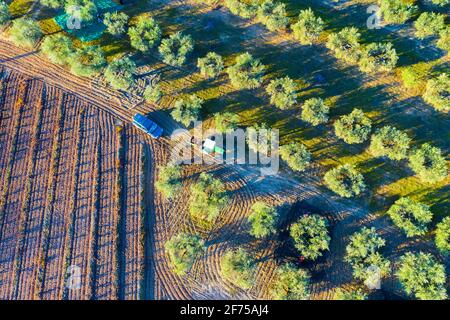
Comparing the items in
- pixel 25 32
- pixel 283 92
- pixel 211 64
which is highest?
pixel 25 32

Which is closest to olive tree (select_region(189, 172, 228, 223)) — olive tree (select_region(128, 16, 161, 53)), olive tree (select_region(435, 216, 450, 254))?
olive tree (select_region(128, 16, 161, 53))

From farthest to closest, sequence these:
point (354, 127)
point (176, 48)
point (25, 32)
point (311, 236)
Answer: point (176, 48) → point (25, 32) → point (354, 127) → point (311, 236)

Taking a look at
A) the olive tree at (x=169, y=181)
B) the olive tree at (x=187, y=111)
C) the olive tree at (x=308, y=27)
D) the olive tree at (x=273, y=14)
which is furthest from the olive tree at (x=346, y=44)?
the olive tree at (x=169, y=181)

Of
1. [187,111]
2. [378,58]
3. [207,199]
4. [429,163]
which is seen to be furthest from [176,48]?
[429,163]

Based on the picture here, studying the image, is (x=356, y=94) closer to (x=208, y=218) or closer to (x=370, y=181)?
(x=370, y=181)

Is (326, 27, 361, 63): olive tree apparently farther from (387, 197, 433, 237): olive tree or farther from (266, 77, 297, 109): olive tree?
(387, 197, 433, 237): olive tree

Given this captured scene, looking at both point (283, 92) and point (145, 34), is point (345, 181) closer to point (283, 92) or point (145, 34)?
point (283, 92)
